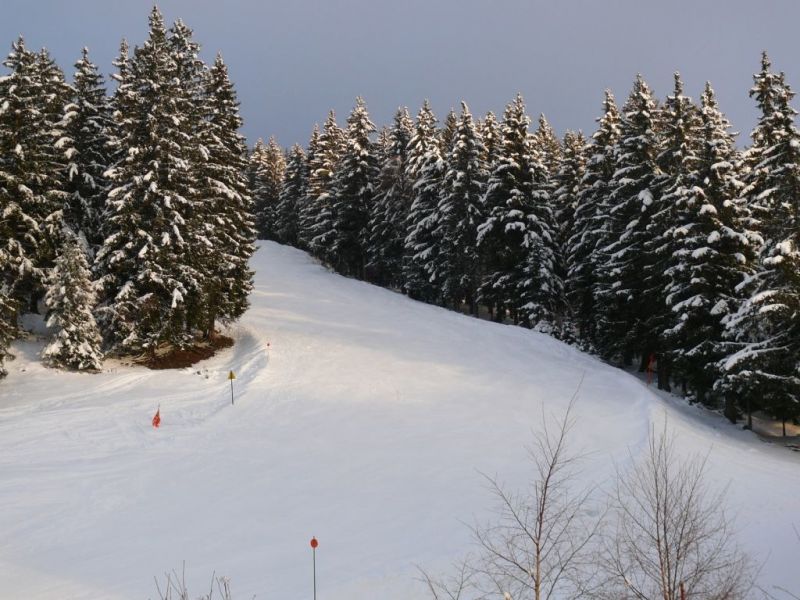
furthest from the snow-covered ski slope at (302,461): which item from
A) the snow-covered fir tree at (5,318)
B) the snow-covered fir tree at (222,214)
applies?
the snow-covered fir tree at (222,214)

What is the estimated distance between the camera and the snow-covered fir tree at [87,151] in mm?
27672

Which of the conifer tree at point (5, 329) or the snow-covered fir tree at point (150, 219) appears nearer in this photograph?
the conifer tree at point (5, 329)

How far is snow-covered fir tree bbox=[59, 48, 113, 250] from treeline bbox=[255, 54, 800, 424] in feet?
72.0

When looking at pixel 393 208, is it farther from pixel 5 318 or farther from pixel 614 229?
pixel 5 318

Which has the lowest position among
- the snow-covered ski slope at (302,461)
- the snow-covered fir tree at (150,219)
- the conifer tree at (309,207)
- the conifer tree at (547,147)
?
the snow-covered ski slope at (302,461)

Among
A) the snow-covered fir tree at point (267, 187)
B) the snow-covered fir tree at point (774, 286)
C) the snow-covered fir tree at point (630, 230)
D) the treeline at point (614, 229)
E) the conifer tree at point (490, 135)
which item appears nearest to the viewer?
the snow-covered fir tree at point (774, 286)

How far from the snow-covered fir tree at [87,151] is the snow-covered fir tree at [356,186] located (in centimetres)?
2354

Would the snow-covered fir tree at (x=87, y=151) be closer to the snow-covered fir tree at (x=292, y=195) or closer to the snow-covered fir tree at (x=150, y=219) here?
the snow-covered fir tree at (x=150, y=219)

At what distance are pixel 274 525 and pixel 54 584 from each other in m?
4.09

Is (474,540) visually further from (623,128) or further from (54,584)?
(623,128)

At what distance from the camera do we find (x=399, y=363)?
84.1 ft

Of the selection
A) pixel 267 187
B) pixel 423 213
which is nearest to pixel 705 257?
pixel 423 213

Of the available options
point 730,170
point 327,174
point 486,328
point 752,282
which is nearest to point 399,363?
point 486,328

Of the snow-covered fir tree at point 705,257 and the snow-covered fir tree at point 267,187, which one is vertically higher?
the snow-covered fir tree at point 267,187
